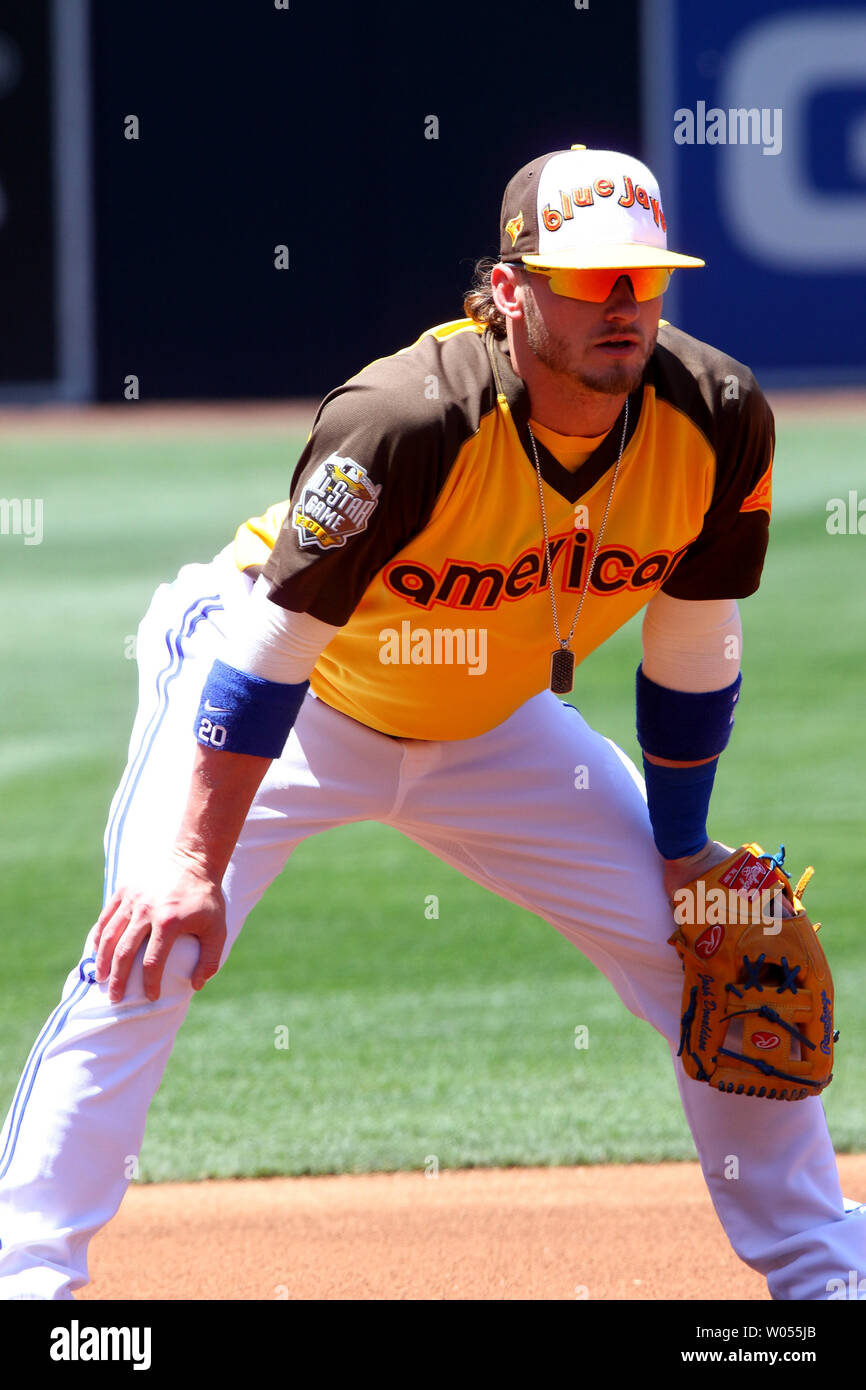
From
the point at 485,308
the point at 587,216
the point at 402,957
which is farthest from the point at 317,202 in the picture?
the point at 587,216

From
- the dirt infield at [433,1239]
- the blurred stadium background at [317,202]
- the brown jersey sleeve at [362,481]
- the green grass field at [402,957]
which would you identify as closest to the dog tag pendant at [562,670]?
the brown jersey sleeve at [362,481]

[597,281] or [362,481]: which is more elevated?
[597,281]

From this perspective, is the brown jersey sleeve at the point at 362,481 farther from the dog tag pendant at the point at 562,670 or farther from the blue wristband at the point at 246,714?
the dog tag pendant at the point at 562,670

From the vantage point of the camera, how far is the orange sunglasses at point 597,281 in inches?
105

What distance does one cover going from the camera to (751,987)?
10.0ft

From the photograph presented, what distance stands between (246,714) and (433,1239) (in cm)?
159

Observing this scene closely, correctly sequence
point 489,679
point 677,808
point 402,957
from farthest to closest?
1. point 402,957
2. point 677,808
3. point 489,679

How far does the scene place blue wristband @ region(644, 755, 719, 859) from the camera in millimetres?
3205

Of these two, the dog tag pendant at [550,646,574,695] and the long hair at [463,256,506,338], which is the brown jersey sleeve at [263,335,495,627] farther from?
the dog tag pendant at [550,646,574,695]

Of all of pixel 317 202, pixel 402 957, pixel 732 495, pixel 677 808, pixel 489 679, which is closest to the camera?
pixel 732 495

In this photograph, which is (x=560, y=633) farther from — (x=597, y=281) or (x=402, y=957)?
(x=402, y=957)

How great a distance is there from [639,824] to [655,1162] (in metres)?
1.43

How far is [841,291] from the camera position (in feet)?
59.4
